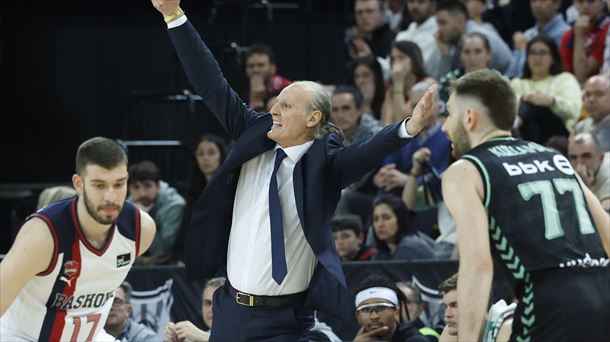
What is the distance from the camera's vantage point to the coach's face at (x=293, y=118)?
5.82 meters

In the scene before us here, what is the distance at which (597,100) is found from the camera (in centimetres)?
1001

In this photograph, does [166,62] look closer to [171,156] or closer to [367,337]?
[171,156]

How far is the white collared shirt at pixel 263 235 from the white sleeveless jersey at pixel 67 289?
0.84 metres

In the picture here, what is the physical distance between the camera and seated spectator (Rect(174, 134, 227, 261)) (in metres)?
10.5

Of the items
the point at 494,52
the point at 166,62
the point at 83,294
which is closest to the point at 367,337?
the point at 83,294

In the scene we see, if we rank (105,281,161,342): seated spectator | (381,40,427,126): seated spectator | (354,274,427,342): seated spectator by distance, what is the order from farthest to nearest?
(381,40,427,126): seated spectator
(105,281,161,342): seated spectator
(354,274,427,342): seated spectator

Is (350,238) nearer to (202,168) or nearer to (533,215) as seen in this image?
(202,168)

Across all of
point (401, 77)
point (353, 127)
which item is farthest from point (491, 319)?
point (401, 77)

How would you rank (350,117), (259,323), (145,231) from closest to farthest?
(259,323)
(145,231)
(350,117)

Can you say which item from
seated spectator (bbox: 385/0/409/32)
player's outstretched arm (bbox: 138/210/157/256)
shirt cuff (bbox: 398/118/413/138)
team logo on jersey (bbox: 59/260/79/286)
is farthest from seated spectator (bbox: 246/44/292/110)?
shirt cuff (bbox: 398/118/413/138)

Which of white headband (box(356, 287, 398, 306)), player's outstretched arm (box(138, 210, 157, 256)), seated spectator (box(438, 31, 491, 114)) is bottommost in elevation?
white headband (box(356, 287, 398, 306))

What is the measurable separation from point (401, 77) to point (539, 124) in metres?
1.43

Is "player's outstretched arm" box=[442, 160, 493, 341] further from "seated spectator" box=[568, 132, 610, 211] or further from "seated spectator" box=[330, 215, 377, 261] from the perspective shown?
"seated spectator" box=[330, 215, 377, 261]

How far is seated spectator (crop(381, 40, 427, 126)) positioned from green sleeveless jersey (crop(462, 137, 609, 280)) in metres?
6.22
